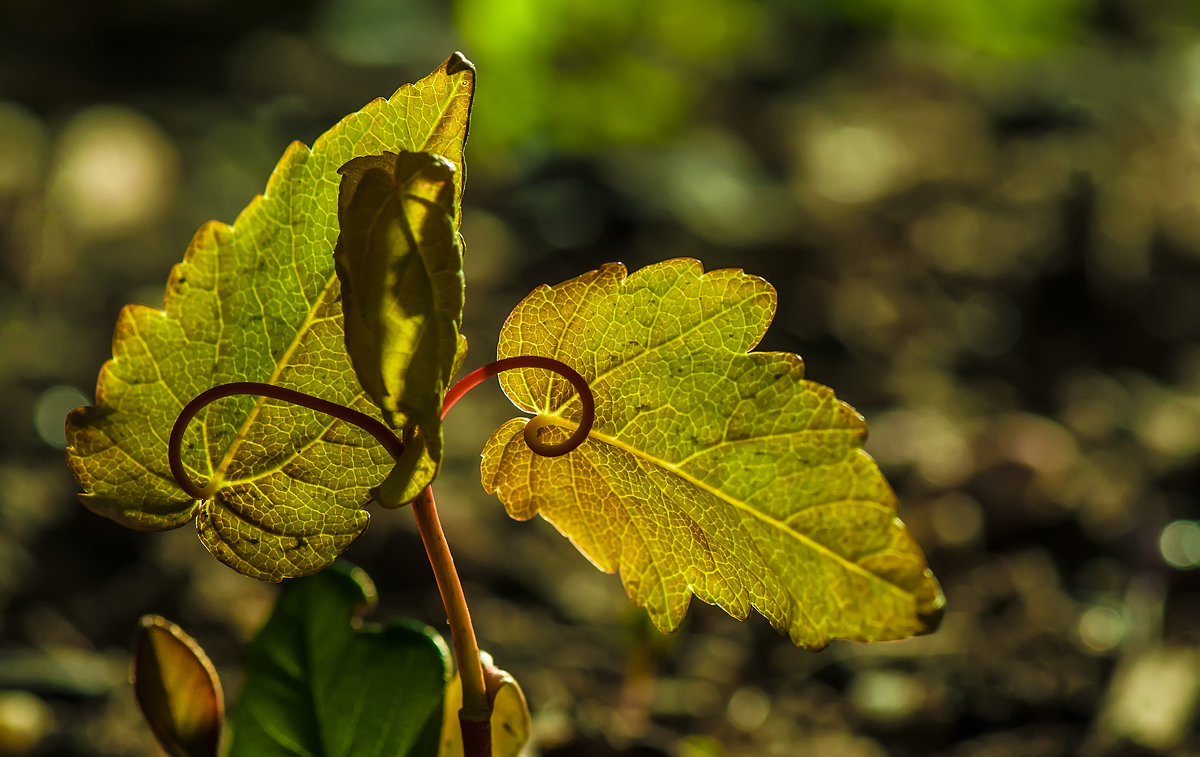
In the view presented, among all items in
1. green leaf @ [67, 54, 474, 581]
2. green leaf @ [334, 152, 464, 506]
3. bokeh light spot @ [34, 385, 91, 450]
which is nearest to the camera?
green leaf @ [334, 152, 464, 506]

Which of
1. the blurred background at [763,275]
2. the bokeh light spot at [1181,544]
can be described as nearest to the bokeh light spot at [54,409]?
the blurred background at [763,275]

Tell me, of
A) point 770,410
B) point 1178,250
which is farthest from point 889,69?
point 770,410

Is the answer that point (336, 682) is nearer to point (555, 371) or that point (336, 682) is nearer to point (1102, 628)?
point (555, 371)

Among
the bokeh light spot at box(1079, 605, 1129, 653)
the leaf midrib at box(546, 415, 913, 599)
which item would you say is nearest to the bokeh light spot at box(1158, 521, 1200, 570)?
the bokeh light spot at box(1079, 605, 1129, 653)

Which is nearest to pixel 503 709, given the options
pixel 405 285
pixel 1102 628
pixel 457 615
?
pixel 457 615

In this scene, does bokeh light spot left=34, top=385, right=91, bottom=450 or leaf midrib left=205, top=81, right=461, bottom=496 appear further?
bokeh light spot left=34, top=385, right=91, bottom=450

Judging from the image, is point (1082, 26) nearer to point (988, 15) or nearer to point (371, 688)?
point (988, 15)

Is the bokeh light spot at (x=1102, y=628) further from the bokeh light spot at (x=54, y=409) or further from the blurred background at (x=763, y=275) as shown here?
the bokeh light spot at (x=54, y=409)

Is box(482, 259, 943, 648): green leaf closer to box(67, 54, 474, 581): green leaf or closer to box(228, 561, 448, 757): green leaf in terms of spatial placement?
box(67, 54, 474, 581): green leaf
